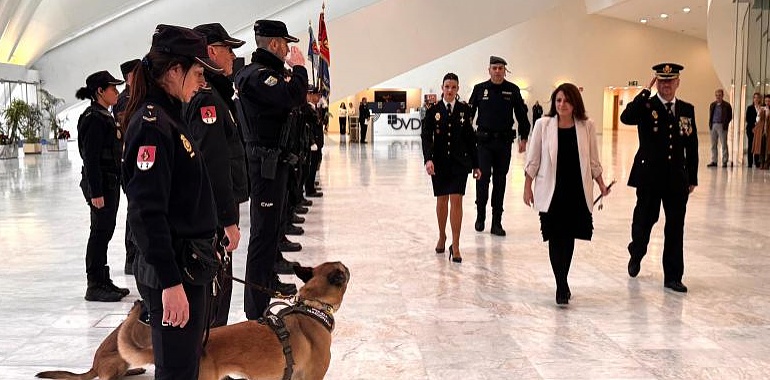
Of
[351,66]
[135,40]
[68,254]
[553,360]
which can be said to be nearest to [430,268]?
[553,360]

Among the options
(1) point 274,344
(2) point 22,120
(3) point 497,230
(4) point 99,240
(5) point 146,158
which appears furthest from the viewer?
(2) point 22,120

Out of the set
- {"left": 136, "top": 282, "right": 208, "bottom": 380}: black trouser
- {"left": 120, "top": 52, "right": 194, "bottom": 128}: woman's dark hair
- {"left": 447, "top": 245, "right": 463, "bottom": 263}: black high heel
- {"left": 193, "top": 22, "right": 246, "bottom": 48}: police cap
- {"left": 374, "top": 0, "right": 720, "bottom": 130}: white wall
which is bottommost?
{"left": 447, "top": 245, "right": 463, "bottom": 263}: black high heel

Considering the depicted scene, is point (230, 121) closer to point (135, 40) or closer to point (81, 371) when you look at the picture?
point (81, 371)

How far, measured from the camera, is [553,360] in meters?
4.50

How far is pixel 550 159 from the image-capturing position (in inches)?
227

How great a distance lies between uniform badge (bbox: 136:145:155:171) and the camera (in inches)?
98.0

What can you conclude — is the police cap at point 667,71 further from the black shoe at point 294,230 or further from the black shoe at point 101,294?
the black shoe at point 101,294

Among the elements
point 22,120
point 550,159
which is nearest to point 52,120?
point 22,120

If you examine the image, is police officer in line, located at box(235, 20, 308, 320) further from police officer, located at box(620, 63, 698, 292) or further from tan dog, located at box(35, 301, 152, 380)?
police officer, located at box(620, 63, 698, 292)

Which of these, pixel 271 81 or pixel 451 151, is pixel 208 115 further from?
pixel 451 151

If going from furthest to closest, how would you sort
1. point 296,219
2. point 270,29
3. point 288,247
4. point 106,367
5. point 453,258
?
point 296,219
point 288,247
point 453,258
point 270,29
point 106,367

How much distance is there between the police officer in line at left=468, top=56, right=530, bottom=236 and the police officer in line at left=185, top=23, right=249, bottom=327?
4.87 metres

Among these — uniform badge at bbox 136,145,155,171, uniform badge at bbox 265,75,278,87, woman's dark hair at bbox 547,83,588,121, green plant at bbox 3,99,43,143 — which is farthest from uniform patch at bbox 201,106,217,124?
green plant at bbox 3,99,43,143

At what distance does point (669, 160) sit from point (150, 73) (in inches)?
181
